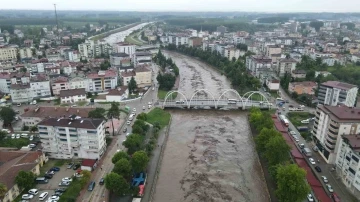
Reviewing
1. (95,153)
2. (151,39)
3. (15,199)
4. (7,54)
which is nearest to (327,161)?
(95,153)

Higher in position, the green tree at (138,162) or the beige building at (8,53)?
the beige building at (8,53)

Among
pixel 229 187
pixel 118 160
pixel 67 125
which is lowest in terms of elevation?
pixel 229 187

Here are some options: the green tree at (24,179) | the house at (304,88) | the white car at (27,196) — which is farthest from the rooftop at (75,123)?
the house at (304,88)

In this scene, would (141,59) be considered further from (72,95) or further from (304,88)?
(304,88)

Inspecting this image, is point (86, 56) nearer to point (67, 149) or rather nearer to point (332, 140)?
point (67, 149)

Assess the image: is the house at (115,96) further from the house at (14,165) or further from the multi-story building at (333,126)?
the multi-story building at (333,126)

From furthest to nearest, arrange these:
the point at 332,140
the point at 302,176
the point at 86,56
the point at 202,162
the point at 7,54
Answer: the point at 86,56, the point at 7,54, the point at 202,162, the point at 332,140, the point at 302,176

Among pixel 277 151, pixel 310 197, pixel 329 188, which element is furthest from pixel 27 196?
pixel 329 188
